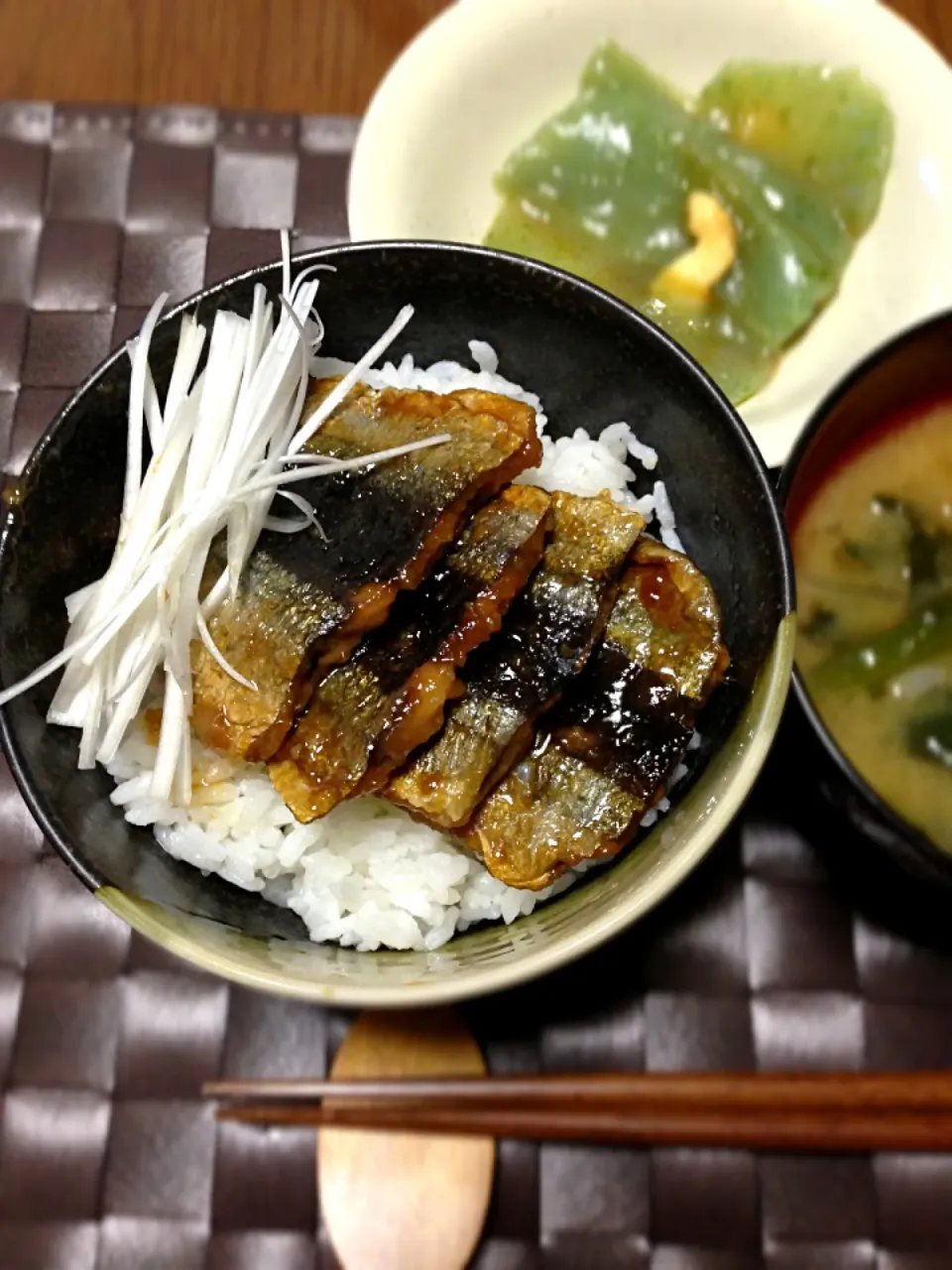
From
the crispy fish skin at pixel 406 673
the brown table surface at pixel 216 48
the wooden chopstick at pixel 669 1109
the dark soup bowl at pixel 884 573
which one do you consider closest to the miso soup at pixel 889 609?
the dark soup bowl at pixel 884 573

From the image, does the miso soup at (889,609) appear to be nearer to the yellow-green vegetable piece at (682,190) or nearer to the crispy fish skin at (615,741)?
the crispy fish skin at (615,741)

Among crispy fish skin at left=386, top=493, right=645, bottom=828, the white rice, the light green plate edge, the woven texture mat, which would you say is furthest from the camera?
the woven texture mat

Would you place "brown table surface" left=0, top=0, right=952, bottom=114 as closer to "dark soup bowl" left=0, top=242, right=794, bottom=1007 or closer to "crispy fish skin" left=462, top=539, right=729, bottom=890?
"dark soup bowl" left=0, top=242, right=794, bottom=1007

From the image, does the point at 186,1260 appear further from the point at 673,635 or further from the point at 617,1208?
the point at 673,635

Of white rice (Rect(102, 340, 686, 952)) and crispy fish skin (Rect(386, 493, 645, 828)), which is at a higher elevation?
crispy fish skin (Rect(386, 493, 645, 828))

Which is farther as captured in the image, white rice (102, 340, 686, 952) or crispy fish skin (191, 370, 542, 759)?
white rice (102, 340, 686, 952)

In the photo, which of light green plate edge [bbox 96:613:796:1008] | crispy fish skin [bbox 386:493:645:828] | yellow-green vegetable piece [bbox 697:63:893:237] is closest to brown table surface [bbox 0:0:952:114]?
yellow-green vegetable piece [bbox 697:63:893:237]
